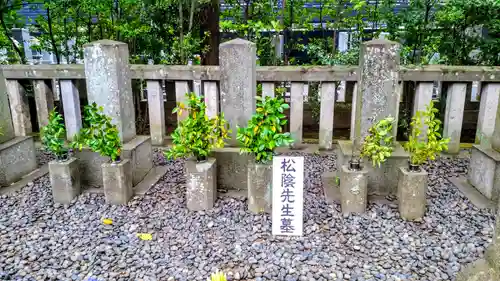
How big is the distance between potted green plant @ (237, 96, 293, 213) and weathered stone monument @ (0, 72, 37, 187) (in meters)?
2.30

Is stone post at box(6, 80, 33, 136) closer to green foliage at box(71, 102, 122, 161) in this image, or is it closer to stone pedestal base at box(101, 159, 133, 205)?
green foliage at box(71, 102, 122, 161)

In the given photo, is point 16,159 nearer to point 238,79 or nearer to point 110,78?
point 110,78

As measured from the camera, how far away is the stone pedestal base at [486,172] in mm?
3387

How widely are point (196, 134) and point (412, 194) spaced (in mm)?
1759

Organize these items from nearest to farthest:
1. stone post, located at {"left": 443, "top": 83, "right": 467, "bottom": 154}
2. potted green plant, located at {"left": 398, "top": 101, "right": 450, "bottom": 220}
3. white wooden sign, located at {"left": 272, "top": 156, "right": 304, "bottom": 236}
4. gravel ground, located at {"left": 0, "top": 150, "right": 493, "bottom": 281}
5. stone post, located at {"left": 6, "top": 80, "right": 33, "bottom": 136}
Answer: gravel ground, located at {"left": 0, "top": 150, "right": 493, "bottom": 281} < white wooden sign, located at {"left": 272, "top": 156, "right": 304, "bottom": 236} < potted green plant, located at {"left": 398, "top": 101, "right": 450, "bottom": 220} < stone post, located at {"left": 443, "top": 83, "right": 467, "bottom": 154} < stone post, located at {"left": 6, "top": 80, "right": 33, "bottom": 136}

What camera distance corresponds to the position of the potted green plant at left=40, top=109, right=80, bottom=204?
3475 mm

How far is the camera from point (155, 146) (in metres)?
5.00

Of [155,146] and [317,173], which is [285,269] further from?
[155,146]

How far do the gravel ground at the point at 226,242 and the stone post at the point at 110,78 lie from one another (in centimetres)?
80

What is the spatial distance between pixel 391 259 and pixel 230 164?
1.61m

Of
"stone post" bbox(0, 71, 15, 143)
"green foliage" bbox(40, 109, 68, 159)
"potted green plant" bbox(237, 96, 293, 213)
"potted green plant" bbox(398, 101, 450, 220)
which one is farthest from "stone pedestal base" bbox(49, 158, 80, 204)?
"potted green plant" bbox(398, 101, 450, 220)

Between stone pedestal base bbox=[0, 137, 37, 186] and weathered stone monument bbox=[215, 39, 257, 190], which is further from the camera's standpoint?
stone pedestal base bbox=[0, 137, 37, 186]

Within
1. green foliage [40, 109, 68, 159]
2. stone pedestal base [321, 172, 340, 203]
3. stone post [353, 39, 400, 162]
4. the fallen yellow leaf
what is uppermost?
stone post [353, 39, 400, 162]

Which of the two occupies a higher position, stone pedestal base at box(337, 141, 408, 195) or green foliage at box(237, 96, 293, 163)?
green foliage at box(237, 96, 293, 163)
